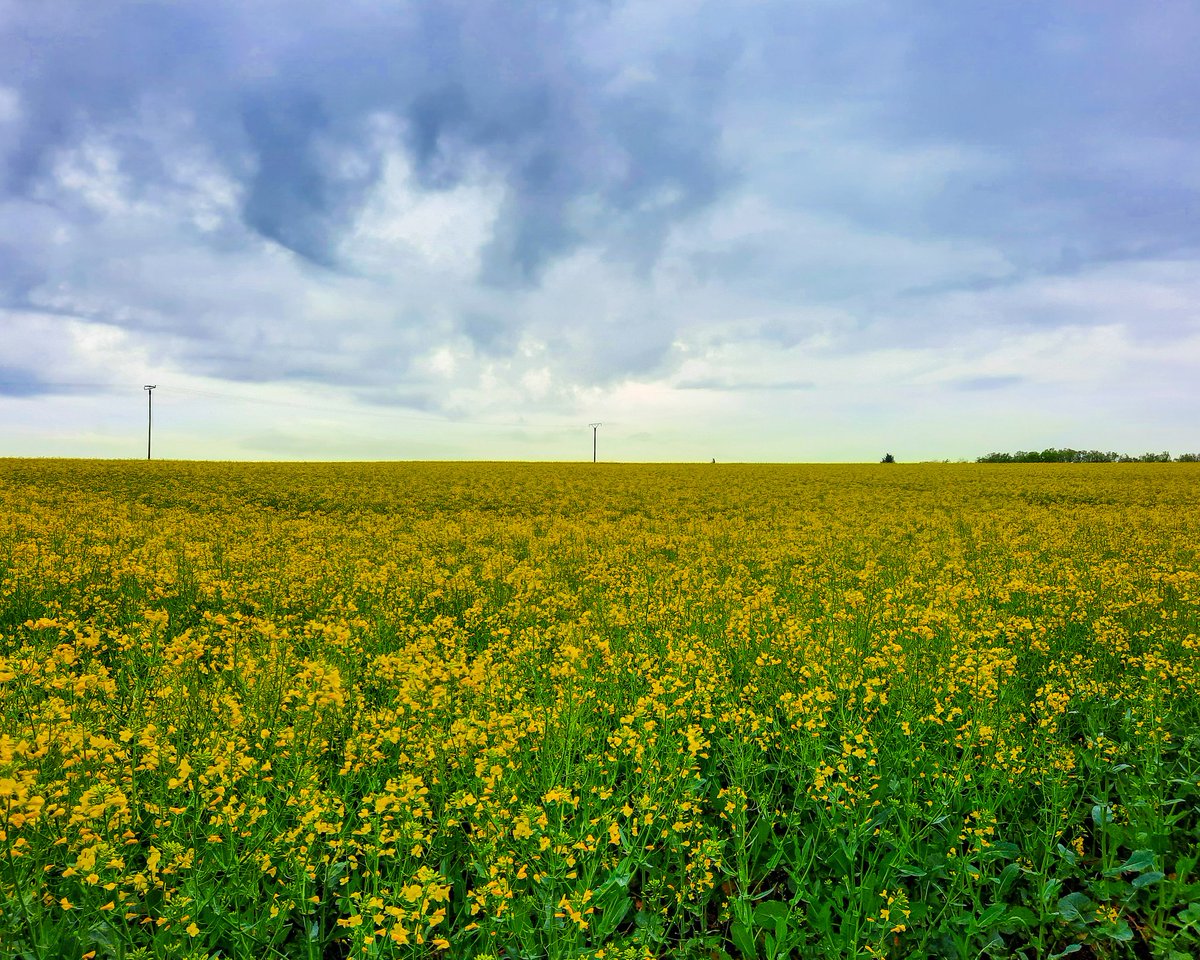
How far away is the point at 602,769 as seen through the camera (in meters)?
4.57

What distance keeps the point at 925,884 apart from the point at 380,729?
3.86 m

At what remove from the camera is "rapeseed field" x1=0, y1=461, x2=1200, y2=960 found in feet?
11.3

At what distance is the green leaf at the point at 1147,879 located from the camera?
390cm

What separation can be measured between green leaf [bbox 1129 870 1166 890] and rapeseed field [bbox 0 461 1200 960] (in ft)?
0.07

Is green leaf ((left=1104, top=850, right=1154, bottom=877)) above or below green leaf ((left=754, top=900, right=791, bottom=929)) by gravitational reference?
above

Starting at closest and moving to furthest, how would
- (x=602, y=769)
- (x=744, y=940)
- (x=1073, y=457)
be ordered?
(x=744, y=940) < (x=602, y=769) < (x=1073, y=457)

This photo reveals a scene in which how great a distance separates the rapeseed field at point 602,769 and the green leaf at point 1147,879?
23 mm

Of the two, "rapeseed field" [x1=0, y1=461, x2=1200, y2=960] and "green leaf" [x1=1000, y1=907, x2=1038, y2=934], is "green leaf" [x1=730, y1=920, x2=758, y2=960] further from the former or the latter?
"green leaf" [x1=1000, y1=907, x2=1038, y2=934]

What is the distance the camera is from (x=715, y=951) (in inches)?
142

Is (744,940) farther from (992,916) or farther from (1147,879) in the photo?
(1147,879)

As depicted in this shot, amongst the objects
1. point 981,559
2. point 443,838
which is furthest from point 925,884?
point 981,559

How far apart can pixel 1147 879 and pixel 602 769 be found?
330 centimetres

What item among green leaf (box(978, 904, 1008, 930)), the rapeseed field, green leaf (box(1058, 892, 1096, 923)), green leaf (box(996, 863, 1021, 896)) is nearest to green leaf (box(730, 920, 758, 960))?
the rapeseed field

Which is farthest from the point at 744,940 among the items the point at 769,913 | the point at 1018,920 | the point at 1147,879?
the point at 1147,879
